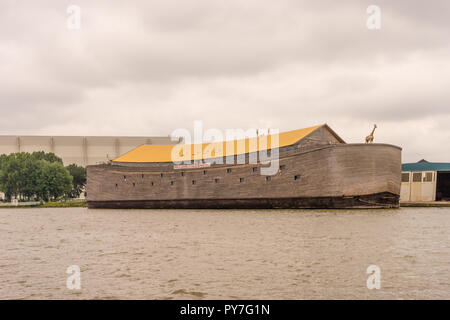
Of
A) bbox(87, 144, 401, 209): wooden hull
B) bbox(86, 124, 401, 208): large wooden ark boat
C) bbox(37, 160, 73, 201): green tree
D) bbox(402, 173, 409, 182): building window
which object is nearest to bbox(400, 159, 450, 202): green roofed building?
bbox(402, 173, 409, 182): building window

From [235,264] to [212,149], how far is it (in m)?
30.7

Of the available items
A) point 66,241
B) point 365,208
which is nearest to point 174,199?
point 365,208

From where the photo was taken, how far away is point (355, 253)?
11.3 m

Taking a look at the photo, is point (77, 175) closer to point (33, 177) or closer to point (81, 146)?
point (81, 146)

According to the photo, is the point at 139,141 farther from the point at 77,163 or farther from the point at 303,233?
the point at 303,233

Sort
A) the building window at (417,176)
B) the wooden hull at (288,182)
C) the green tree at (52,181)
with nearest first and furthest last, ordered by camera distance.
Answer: the wooden hull at (288,182) → the building window at (417,176) → the green tree at (52,181)

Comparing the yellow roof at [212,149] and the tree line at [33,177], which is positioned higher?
the yellow roof at [212,149]

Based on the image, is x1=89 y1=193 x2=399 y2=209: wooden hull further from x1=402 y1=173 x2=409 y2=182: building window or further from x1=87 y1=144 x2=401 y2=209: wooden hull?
x1=402 y1=173 x2=409 y2=182: building window

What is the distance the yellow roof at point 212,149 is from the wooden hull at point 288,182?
1486 millimetres

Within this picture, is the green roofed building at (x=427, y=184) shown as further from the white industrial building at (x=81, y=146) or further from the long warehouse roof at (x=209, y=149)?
the white industrial building at (x=81, y=146)

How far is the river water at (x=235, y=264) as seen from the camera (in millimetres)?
7824

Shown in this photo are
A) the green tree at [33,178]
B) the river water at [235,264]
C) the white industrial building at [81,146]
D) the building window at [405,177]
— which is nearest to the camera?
the river water at [235,264]

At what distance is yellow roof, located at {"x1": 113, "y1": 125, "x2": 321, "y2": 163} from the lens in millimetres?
35844

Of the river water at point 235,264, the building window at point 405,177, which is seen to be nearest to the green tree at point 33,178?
the river water at point 235,264
